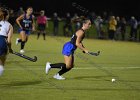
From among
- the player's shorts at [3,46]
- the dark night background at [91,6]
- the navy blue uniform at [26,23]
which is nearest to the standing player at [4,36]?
the player's shorts at [3,46]

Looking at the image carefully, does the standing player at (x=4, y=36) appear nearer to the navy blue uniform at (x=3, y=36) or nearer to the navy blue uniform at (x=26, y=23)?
the navy blue uniform at (x=3, y=36)

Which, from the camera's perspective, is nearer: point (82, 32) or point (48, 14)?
point (82, 32)

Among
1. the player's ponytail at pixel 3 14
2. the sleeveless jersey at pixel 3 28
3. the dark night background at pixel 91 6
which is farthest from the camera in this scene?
the dark night background at pixel 91 6

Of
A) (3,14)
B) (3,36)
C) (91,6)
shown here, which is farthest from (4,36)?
(91,6)

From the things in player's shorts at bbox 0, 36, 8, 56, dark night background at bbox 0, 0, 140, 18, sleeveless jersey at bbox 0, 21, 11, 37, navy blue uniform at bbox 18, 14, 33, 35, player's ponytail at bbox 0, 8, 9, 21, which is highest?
player's ponytail at bbox 0, 8, 9, 21

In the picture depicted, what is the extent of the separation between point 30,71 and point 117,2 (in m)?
33.6

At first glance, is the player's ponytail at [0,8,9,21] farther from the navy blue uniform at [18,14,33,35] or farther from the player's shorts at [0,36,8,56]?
the navy blue uniform at [18,14,33,35]

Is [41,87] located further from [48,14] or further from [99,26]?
[48,14]

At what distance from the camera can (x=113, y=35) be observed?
37875 mm

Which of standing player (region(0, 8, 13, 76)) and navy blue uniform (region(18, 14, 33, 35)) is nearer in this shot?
standing player (region(0, 8, 13, 76))

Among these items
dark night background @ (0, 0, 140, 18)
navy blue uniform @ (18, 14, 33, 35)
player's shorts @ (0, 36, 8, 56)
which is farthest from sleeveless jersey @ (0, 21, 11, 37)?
dark night background @ (0, 0, 140, 18)

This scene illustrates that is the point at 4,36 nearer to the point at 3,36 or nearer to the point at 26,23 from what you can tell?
the point at 3,36

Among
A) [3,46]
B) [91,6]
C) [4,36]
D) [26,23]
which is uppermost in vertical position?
[4,36]

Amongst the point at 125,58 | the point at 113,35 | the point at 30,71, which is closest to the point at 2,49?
the point at 30,71
